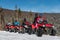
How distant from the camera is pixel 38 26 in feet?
67.4

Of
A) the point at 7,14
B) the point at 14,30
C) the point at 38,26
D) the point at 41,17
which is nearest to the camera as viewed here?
the point at 38,26

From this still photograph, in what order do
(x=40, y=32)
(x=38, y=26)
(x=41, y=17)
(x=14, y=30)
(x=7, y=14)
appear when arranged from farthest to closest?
(x=7, y=14) → (x=14, y=30) → (x=41, y=17) → (x=38, y=26) → (x=40, y=32)

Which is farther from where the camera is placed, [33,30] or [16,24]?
[16,24]

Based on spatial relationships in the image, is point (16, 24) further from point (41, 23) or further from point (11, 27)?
point (41, 23)

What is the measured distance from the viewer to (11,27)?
28250mm

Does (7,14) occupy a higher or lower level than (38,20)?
lower

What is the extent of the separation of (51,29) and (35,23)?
1.44 m

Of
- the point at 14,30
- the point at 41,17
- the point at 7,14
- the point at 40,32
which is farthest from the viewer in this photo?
the point at 7,14

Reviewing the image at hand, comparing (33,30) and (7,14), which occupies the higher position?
(33,30)

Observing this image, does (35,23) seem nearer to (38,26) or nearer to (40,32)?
(38,26)

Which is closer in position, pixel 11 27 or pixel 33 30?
pixel 33 30

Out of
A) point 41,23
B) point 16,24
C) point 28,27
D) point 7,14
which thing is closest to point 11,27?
point 16,24

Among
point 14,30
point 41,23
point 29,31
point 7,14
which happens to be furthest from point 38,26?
point 7,14

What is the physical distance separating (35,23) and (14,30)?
6.10 meters
